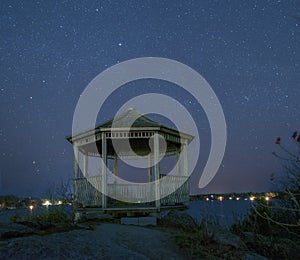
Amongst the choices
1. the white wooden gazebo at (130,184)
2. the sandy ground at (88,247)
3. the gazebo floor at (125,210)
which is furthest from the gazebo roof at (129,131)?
the sandy ground at (88,247)

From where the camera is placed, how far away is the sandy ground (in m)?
4.95

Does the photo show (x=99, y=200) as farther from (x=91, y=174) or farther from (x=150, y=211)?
(x=150, y=211)

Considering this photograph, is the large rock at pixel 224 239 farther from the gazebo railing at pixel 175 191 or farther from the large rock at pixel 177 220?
the gazebo railing at pixel 175 191

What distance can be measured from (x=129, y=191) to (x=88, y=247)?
9.15 metres

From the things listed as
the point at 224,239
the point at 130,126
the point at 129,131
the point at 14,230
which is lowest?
the point at 224,239

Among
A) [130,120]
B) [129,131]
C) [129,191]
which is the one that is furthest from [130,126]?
[129,191]

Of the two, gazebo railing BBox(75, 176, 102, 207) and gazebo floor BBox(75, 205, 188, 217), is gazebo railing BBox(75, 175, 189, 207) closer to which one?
gazebo railing BBox(75, 176, 102, 207)

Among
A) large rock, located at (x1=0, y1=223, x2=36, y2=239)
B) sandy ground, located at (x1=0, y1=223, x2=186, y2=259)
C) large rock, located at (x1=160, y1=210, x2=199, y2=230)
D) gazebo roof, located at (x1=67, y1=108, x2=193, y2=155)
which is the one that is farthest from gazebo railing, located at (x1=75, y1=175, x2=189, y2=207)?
large rock, located at (x1=0, y1=223, x2=36, y2=239)

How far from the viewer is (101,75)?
16.8m

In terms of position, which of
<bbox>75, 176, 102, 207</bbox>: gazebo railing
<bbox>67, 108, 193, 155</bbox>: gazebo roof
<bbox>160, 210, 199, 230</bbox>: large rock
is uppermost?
<bbox>67, 108, 193, 155</bbox>: gazebo roof

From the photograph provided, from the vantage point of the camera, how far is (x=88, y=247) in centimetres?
560

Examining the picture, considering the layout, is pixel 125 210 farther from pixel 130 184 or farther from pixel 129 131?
pixel 129 131

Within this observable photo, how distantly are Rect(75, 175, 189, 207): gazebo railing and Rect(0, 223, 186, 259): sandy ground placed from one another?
539 cm

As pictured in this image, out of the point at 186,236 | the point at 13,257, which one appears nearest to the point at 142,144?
the point at 186,236
